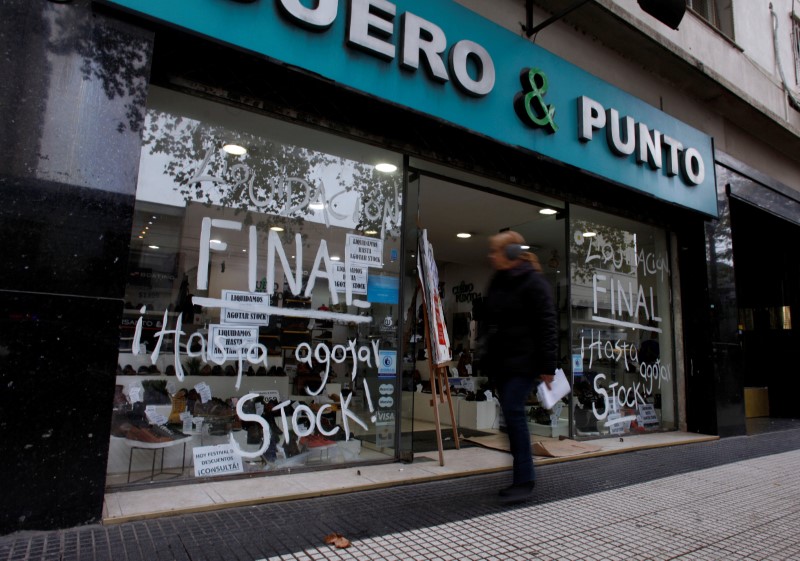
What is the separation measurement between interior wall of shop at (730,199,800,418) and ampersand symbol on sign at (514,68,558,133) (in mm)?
5869

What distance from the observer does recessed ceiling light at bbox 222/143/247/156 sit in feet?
13.4

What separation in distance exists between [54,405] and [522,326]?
110 inches

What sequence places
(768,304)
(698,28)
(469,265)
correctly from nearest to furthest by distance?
(698,28)
(768,304)
(469,265)

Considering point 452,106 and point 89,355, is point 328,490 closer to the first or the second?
point 89,355

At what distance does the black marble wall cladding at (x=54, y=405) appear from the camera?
267 cm

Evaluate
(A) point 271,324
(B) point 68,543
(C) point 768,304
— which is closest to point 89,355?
(B) point 68,543

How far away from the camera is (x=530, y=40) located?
18.6 ft

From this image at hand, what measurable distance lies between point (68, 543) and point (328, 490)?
155 centimetres

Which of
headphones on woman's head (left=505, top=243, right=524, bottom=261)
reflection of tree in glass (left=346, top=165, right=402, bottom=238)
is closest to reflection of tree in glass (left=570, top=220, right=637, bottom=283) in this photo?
reflection of tree in glass (left=346, top=165, right=402, bottom=238)

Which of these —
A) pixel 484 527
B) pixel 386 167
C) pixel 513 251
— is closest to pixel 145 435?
pixel 484 527

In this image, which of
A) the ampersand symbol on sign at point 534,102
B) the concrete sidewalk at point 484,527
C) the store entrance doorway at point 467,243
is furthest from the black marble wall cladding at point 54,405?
the ampersand symbol on sign at point 534,102

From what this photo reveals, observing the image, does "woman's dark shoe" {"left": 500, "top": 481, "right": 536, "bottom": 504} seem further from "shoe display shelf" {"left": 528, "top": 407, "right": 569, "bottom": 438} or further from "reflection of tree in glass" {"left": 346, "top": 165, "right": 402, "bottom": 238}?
"shoe display shelf" {"left": 528, "top": 407, "right": 569, "bottom": 438}

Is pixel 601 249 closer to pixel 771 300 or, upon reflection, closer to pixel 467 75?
pixel 467 75

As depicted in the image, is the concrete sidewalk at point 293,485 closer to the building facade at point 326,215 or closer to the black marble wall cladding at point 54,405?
the building facade at point 326,215
